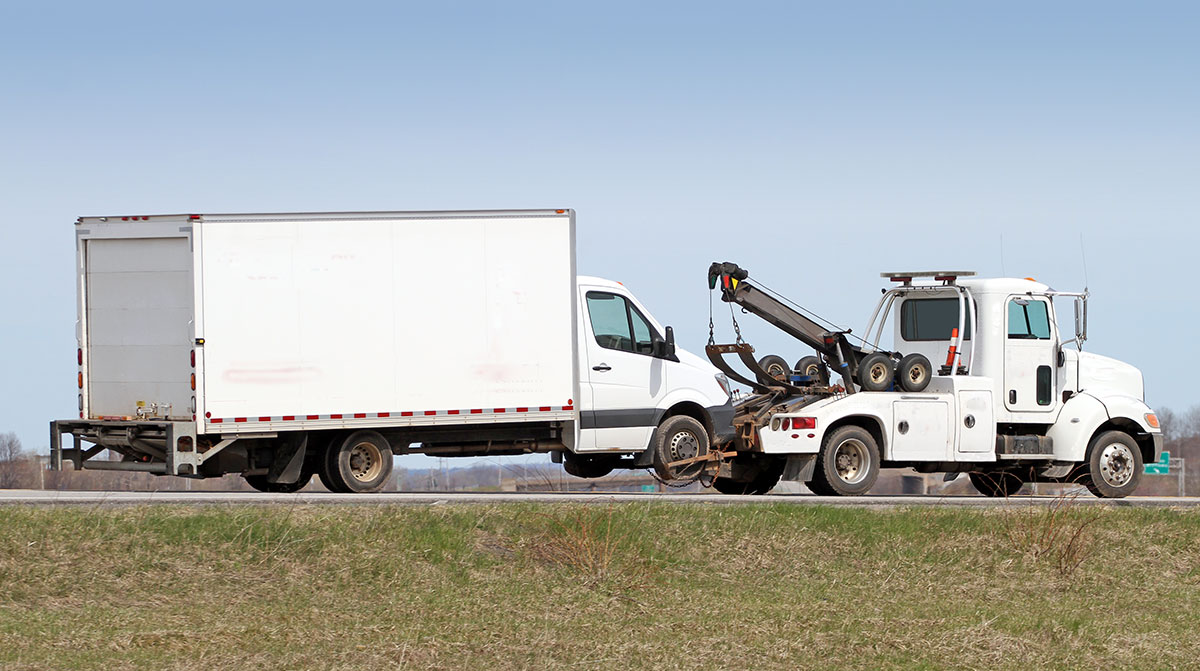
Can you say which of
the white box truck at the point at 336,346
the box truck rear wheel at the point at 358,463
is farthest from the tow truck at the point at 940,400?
the box truck rear wheel at the point at 358,463

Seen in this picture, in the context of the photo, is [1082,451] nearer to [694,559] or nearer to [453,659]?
[694,559]

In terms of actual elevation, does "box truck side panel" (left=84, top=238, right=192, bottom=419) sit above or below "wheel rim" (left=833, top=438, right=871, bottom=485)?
above

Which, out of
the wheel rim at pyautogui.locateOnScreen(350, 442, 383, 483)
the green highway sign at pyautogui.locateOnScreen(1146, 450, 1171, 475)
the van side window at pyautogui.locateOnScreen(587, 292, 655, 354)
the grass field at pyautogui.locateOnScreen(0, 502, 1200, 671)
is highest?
the van side window at pyautogui.locateOnScreen(587, 292, 655, 354)

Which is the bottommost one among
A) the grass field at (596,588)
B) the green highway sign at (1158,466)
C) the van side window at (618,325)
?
the grass field at (596,588)

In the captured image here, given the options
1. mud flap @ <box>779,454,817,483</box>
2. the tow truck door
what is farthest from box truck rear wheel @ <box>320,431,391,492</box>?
the tow truck door

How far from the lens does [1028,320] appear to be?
2038 centimetres

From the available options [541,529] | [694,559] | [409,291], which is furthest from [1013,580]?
[409,291]

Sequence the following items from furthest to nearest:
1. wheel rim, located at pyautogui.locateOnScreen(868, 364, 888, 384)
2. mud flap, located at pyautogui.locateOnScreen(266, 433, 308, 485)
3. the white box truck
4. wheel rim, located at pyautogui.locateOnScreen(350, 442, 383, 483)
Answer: wheel rim, located at pyautogui.locateOnScreen(868, 364, 888, 384), wheel rim, located at pyautogui.locateOnScreen(350, 442, 383, 483), mud flap, located at pyautogui.locateOnScreen(266, 433, 308, 485), the white box truck

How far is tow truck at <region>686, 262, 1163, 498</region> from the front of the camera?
19.6 meters

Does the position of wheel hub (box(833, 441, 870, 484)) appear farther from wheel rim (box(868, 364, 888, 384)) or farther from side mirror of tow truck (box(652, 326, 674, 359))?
side mirror of tow truck (box(652, 326, 674, 359))

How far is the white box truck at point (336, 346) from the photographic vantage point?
56.1 ft

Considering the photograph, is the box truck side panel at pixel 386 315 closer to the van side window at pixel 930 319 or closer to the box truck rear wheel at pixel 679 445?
the box truck rear wheel at pixel 679 445

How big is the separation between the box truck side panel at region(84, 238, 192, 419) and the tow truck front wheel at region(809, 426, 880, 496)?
26.2 feet

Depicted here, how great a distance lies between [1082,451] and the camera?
20422mm
